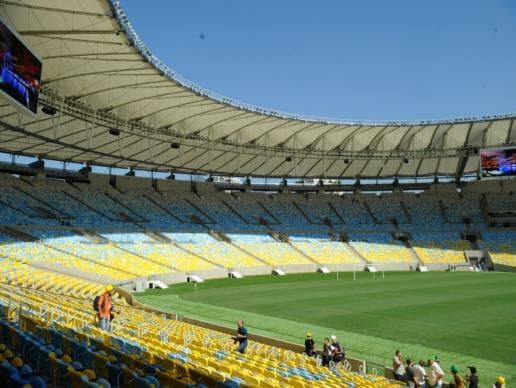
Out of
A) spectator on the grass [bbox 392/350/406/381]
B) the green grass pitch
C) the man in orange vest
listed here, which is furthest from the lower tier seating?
the green grass pitch

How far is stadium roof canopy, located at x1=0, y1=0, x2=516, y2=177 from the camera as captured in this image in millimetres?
21609

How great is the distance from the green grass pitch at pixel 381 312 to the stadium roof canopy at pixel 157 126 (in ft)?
43.0

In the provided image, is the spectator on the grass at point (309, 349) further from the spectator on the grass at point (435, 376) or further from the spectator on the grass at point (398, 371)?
the spectator on the grass at point (435, 376)

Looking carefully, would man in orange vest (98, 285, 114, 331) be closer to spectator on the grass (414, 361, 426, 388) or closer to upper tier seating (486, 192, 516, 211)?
spectator on the grass (414, 361, 426, 388)

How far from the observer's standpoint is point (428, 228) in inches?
2298

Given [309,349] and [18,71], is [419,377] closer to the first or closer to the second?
[309,349]

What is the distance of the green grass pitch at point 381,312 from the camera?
16.3m

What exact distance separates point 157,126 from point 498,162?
3224 cm

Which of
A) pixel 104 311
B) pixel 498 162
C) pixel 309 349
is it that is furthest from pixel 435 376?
pixel 498 162

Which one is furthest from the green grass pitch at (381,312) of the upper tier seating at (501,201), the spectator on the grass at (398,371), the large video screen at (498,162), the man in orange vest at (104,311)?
the upper tier seating at (501,201)

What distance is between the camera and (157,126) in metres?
37.9

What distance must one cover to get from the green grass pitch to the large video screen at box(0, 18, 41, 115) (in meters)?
12.2

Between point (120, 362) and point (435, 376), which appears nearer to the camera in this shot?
point (120, 362)

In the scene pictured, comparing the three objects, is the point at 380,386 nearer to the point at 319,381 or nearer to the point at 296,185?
the point at 319,381
